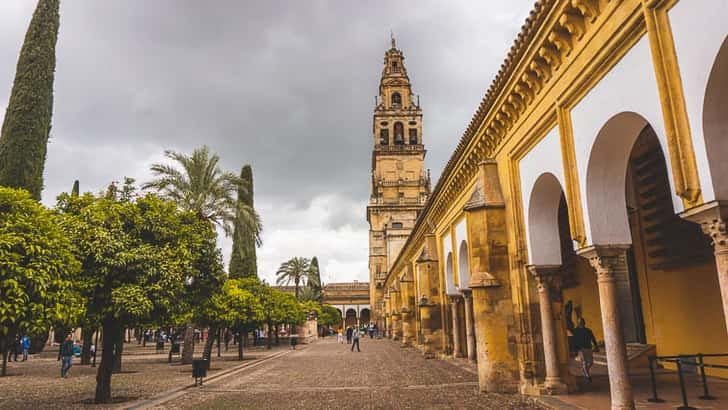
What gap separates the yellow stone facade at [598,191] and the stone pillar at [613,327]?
0.06 feet

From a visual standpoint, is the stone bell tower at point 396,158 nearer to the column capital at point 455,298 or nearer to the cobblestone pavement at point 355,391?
the column capital at point 455,298

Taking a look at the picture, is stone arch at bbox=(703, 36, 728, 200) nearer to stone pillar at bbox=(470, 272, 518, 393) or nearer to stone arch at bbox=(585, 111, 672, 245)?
stone arch at bbox=(585, 111, 672, 245)

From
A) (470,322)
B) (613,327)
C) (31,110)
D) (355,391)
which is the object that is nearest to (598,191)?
(613,327)

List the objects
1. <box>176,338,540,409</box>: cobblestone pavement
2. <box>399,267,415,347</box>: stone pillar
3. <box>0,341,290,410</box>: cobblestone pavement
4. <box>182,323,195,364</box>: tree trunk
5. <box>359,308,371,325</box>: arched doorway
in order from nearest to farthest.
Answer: <box>176,338,540,409</box>: cobblestone pavement
<box>0,341,290,410</box>: cobblestone pavement
<box>182,323,195,364</box>: tree trunk
<box>399,267,415,347</box>: stone pillar
<box>359,308,371,325</box>: arched doorway

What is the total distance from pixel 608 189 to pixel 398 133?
50.0m

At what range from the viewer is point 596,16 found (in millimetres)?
6719

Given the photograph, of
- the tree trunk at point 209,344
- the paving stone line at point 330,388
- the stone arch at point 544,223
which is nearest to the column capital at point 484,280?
the stone arch at point 544,223

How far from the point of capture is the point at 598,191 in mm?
7195

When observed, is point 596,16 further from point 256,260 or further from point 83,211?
point 256,260

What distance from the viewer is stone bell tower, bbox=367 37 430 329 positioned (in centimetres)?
5619

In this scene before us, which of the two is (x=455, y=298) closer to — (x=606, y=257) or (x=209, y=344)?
(x=209, y=344)

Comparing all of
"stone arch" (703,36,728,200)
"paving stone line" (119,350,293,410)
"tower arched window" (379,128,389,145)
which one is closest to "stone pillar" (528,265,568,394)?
"stone arch" (703,36,728,200)

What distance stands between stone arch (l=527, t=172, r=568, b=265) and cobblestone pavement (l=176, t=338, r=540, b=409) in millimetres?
2740

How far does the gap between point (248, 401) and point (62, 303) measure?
14.9ft
